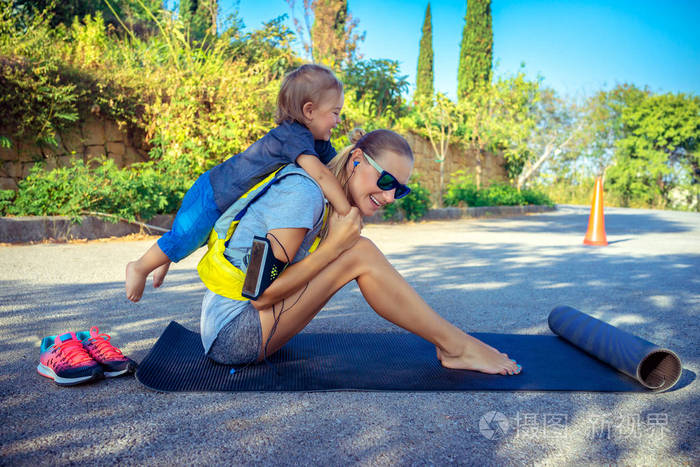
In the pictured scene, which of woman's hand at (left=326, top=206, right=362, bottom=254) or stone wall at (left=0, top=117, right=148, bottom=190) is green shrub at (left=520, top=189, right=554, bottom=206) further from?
woman's hand at (left=326, top=206, right=362, bottom=254)

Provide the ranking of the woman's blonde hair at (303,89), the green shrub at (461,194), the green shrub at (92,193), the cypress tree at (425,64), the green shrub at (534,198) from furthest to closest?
1. the cypress tree at (425,64)
2. the green shrub at (534,198)
3. the green shrub at (461,194)
4. the green shrub at (92,193)
5. the woman's blonde hair at (303,89)

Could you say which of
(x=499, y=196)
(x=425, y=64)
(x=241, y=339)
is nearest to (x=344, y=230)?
(x=241, y=339)

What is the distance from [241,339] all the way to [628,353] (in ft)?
5.33

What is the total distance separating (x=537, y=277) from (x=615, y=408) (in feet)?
9.23

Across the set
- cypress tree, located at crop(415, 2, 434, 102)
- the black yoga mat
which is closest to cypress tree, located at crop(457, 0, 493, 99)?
cypress tree, located at crop(415, 2, 434, 102)

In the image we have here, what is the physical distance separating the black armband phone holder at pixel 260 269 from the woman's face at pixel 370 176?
1.73ft

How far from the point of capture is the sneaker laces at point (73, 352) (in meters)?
1.93

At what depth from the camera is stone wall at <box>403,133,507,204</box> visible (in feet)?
44.1

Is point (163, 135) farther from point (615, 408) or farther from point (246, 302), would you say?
point (615, 408)

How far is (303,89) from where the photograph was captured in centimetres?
224

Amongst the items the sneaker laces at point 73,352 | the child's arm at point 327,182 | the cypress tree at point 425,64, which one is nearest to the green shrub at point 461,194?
the cypress tree at point 425,64

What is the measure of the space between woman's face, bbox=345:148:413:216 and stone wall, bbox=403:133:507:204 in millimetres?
10703

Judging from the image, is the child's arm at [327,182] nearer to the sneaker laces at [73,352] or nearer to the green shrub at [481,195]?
the sneaker laces at [73,352]

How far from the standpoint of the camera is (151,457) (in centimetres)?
138
